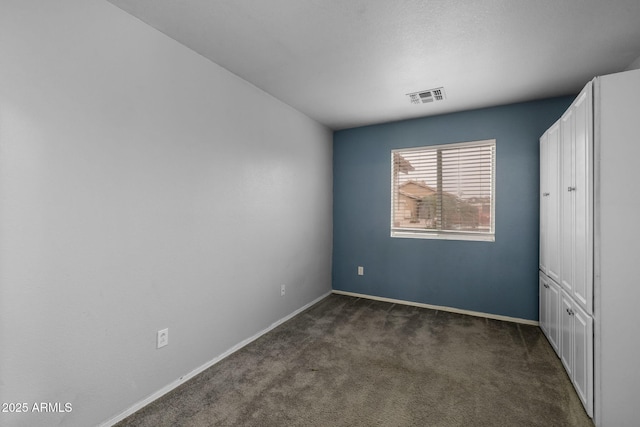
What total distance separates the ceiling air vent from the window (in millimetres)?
760

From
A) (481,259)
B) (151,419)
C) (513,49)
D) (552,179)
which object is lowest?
(151,419)

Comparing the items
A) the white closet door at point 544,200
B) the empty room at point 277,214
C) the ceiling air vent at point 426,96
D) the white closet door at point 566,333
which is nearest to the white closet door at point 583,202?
the empty room at point 277,214

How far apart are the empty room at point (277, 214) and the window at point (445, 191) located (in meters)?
0.08

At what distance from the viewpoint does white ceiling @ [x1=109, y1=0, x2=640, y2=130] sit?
1.82 m

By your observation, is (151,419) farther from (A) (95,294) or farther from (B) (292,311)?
(B) (292,311)

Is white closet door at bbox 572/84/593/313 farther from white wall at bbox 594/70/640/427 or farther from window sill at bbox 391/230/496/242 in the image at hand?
window sill at bbox 391/230/496/242

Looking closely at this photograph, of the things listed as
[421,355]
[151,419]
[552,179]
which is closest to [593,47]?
[552,179]

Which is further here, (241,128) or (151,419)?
(241,128)

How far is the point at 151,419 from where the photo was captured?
1811 millimetres

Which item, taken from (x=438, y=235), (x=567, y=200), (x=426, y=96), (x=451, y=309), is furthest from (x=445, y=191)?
(x=567, y=200)

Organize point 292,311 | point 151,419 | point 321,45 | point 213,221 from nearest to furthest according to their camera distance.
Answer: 1. point 151,419
2. point 321,45
3. point 213,221
4. point 292,311

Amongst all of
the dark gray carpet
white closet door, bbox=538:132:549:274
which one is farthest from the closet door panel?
the dark gray carpet

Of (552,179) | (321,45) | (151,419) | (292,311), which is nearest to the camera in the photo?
(151,419)

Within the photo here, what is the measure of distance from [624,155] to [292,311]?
3.25m
